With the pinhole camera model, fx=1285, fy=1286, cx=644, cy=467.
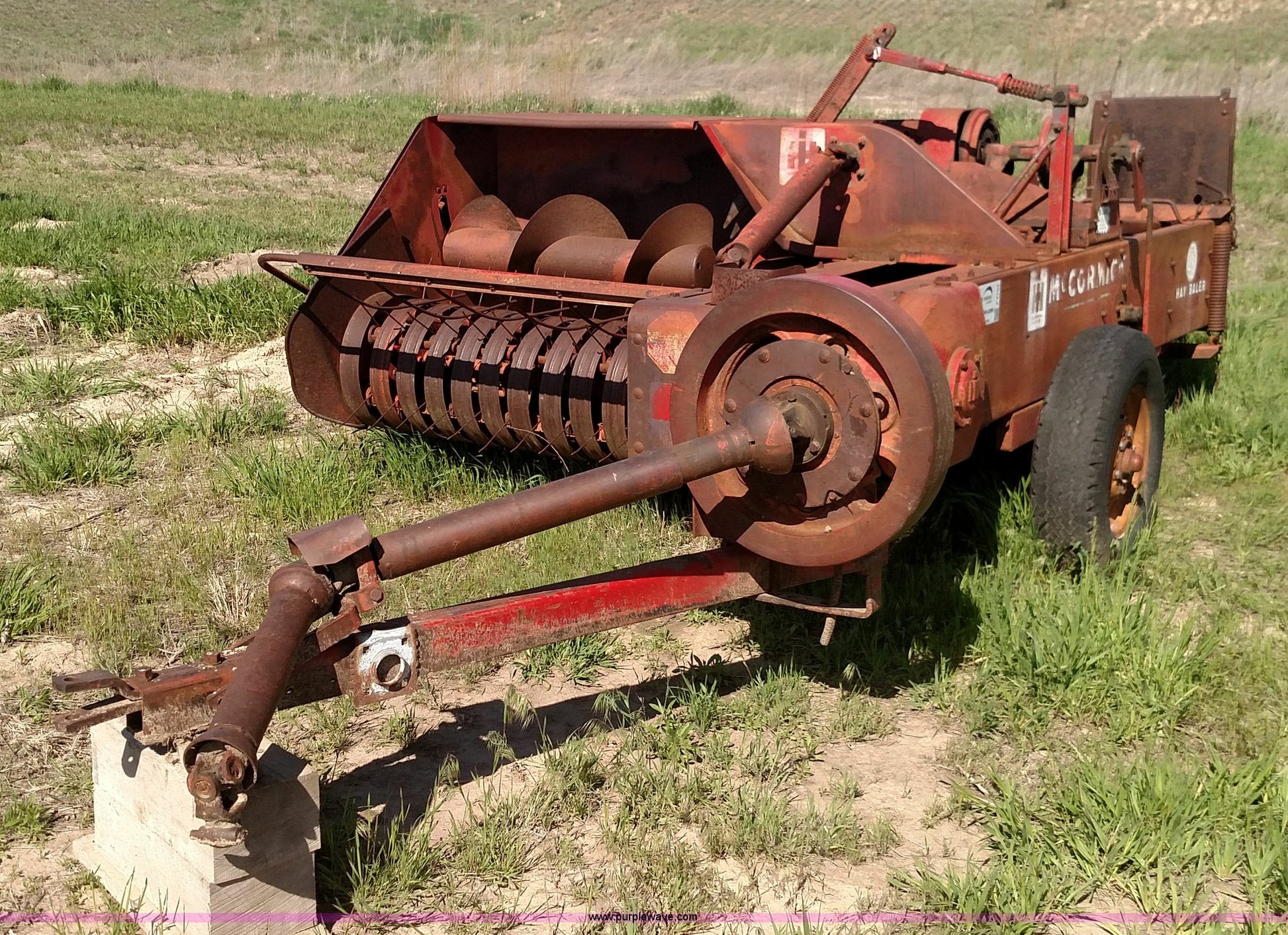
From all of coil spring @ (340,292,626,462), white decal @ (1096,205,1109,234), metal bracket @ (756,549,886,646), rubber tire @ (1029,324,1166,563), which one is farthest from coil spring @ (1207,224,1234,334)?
metal bracket @ (756,549,886,646)

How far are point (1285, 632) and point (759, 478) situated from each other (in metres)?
1.80

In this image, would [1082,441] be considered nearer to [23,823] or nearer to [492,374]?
[492,374]

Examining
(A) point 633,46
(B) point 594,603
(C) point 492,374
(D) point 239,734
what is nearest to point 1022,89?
(C) point 492,374

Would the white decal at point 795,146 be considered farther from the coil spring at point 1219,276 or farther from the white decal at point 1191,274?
the coil spring at point 1219,276

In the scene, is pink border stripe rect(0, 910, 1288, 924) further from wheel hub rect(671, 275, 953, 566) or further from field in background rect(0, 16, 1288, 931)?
wheel hub rect(671, 275, 953, 566)

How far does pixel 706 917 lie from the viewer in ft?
8.52

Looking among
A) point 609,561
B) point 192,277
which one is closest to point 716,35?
point 192,277

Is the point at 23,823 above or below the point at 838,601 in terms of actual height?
below

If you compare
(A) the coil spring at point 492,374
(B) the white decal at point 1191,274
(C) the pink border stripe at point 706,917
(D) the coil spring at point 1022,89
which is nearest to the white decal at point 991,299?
(D) the coil spring at point 1022,89

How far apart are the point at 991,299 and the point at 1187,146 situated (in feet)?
10.7

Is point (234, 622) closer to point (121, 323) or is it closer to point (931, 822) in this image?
point (931, 822)

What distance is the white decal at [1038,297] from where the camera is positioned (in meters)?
3.61

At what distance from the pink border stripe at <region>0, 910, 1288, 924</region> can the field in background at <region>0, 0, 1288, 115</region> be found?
1036 centimetres

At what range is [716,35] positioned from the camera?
31.6 meters
